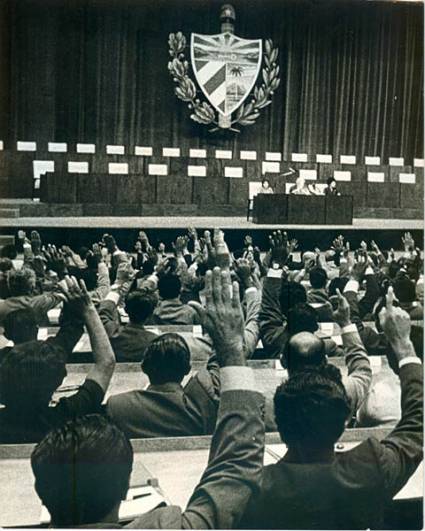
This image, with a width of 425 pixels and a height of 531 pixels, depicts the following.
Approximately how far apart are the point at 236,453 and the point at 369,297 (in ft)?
9.65

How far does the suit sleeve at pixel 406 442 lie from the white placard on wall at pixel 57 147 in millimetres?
9183

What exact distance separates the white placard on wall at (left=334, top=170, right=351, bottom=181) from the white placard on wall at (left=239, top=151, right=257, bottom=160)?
1.45 m

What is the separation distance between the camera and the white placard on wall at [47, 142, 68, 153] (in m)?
10.7

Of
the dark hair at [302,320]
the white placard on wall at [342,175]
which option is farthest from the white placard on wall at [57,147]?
the dark hair at [302,320]

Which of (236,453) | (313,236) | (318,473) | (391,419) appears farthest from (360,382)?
(313,236)

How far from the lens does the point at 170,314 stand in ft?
12.9

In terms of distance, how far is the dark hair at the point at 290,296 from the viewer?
139 inches

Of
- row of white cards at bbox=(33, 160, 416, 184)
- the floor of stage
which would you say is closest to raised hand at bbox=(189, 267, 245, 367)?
the floor of stage

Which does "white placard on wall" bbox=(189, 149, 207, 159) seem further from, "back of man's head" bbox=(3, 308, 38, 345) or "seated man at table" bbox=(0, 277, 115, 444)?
"seated man at table" bbox=(0, 277, 115, 444)

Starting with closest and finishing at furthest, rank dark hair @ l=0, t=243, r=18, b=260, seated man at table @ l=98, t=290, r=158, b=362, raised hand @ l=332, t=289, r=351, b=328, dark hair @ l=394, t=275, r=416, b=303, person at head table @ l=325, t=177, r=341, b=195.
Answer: raised hand @ l=332, t=289, r=351, b=328, seated man at table @ l=98, t=290, r=158, b=362, dark hair @ l=394, t=275, r=416, b=303, dark hair @ l=0, t=243, r=18, b=260, person at head table @ l=325, t=177, r=341, b=195

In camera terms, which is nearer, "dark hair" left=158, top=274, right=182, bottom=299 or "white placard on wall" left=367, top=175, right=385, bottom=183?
"dark hair" left=158, top=274, right=182, bottom=299

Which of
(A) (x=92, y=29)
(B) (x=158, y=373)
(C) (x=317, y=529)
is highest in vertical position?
(A) (x=92, y=29)

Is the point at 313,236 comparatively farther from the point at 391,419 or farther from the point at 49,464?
the point at 49,464

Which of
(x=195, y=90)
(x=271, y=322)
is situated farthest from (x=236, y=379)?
(x=195, y=90)
